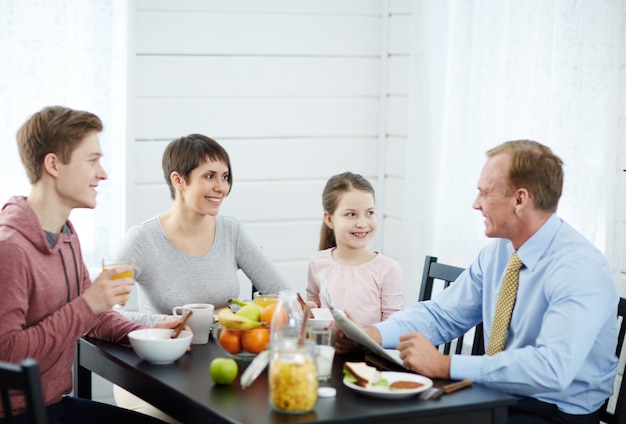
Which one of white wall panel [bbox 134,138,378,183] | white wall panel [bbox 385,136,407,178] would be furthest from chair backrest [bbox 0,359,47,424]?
white wall panel [bbox 385,136,407,178]

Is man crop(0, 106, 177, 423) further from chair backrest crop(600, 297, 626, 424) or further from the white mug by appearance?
chair backrest crop(600, 297, 626, 424)

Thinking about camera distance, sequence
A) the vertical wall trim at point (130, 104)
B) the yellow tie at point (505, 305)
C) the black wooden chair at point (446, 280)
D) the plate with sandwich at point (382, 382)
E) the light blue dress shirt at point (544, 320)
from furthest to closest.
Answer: the vertical wall trim at point (130, 104) → the black wooden chair at point (446, 280) → the yellow tie at point (505, 305) → the light blue dress shirt at point (544, 320) → the plate with sandwich at point (382, 382)

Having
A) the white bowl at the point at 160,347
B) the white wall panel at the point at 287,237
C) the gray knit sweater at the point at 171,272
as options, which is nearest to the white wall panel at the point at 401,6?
the white wall panel at the point at 287,237

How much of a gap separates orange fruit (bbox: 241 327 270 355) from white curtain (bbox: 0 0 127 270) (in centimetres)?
172

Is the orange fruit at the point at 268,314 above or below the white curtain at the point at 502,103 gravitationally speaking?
below


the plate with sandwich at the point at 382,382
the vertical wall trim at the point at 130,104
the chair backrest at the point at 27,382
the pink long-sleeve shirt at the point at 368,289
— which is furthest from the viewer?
the vertical wall trim at the point at 130,104

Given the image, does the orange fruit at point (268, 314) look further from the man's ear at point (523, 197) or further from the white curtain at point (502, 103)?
the white curtain at point (502, 103)

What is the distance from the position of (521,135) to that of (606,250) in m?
0.57

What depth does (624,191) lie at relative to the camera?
2844 mm

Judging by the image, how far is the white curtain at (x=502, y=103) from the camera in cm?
291

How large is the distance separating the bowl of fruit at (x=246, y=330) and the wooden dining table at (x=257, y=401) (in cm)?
5

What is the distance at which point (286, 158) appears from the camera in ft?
13.3

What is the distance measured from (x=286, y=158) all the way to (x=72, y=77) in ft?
3.24

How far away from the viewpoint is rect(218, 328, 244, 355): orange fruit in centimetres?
218
